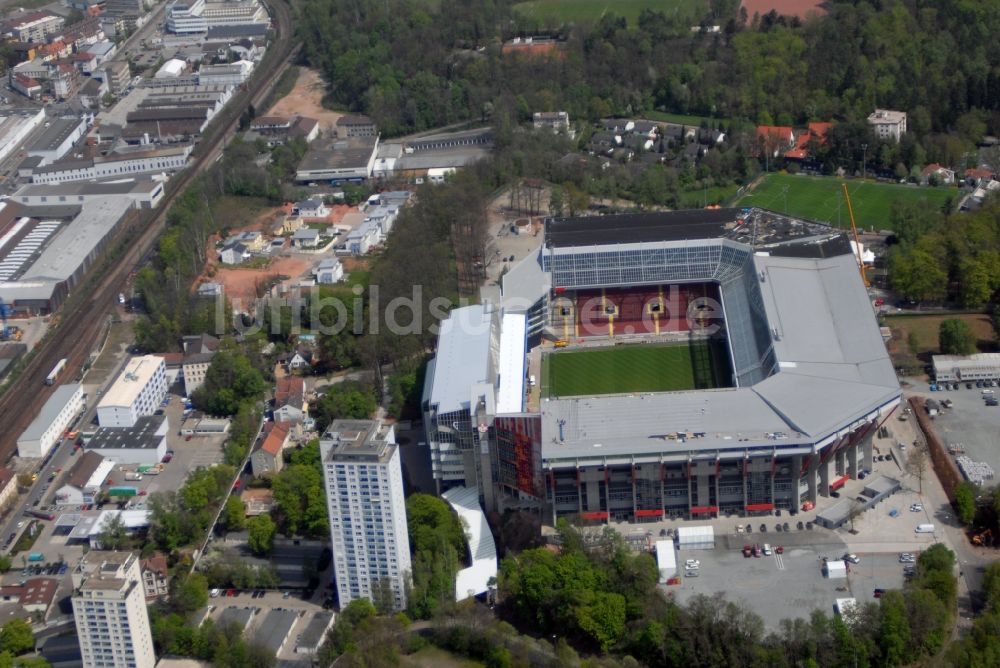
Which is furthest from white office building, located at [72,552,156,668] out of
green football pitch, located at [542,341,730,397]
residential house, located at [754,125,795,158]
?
residential house, located at [754,125,795,158]

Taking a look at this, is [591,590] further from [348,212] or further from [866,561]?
[348,212]

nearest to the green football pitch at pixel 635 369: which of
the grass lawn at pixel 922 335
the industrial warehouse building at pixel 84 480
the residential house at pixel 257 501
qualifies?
the grass lawn at pixel 922 335

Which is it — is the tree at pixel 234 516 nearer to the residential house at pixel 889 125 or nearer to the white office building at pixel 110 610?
the white office building at pixel 110 610

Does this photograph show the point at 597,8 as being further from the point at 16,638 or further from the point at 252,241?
the point at 16,638

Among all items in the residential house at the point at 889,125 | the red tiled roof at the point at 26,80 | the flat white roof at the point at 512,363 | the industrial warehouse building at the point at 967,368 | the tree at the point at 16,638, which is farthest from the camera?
the red tiled roof at the point at 26,80

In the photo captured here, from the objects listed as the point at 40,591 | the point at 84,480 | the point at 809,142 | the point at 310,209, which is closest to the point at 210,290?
the point at 310,209

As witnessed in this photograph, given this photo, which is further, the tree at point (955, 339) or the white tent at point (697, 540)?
the tree at point (955, 339)

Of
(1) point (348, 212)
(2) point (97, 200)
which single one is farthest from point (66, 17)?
(1) point (348, 212)
